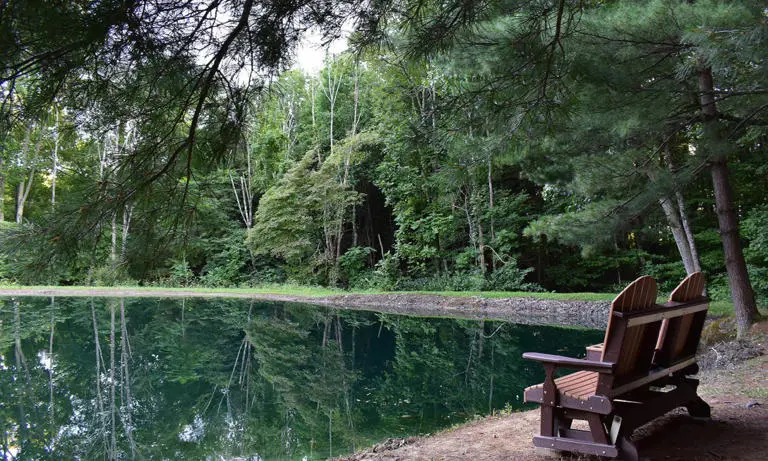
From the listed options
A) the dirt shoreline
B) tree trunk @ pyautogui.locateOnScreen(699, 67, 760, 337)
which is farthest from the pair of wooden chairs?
the dirt shoreline

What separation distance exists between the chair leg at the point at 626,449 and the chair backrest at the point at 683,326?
668mm

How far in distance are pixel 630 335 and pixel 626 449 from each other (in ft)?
1.74

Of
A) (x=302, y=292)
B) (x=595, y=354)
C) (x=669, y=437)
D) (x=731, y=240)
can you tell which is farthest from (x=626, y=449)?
(x=302, y=292)

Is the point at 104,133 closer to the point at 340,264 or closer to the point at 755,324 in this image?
the point at 755,324

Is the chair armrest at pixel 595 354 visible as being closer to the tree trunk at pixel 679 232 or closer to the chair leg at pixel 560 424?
the chair leg at pixel 560 424

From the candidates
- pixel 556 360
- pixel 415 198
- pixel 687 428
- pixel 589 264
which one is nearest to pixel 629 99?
pixel 687 428

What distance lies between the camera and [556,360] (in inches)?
103

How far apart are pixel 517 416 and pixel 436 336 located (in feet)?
20.4

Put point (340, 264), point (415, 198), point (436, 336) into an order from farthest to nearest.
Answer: point (340, 264) → point (415, 198) → point (436, 336)

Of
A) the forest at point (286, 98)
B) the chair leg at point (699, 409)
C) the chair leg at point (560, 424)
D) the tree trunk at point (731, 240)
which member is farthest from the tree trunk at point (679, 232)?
the chair leg at point (560, 424)

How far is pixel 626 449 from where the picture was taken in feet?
8.18

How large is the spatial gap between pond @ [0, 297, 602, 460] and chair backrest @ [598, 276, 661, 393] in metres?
2.37

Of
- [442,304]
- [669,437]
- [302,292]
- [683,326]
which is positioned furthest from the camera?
[302,292]

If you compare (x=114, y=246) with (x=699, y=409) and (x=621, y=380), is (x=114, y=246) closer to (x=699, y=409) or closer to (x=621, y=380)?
(x=621, y=380)
